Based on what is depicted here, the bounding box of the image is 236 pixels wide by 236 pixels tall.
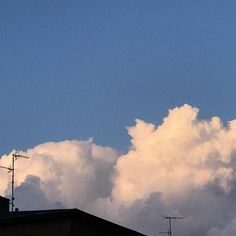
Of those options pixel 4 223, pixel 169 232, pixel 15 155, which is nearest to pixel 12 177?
pixel 15 155

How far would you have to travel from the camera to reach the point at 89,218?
37.1 meters

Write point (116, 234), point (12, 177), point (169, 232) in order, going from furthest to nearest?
1. point (169, 232)
2. point (12, 177)
3. point (116, 234)

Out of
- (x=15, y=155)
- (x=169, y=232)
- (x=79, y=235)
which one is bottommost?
(x=79, y=235)

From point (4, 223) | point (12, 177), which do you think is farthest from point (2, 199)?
point (4, 223)

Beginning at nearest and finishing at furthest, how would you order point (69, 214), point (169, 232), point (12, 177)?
point (69, 214), point (12, 177), point (169, 232)

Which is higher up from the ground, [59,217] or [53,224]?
[59,217]

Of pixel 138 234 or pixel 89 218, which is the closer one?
pixel 89 218

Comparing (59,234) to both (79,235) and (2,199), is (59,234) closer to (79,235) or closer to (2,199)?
(79,235)

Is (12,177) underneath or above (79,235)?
above

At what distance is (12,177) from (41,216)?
18405 millimetres

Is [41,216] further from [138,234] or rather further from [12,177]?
[12,177]

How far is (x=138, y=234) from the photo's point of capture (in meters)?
40.4

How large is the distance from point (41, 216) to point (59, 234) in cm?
156

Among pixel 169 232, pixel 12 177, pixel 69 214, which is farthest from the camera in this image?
pixel 169 232
